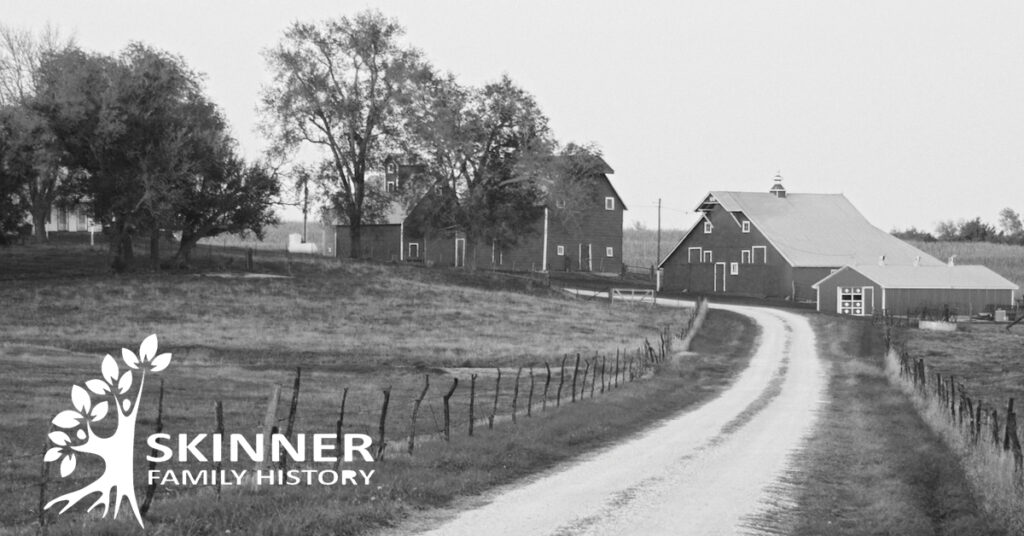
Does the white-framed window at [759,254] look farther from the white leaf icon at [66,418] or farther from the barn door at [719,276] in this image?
the white leaf icon at [66,418]

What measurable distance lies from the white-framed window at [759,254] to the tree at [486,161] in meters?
20.8

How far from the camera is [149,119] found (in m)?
69.0

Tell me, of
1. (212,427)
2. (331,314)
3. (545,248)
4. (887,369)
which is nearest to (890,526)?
(212,427)

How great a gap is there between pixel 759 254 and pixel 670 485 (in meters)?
78.7

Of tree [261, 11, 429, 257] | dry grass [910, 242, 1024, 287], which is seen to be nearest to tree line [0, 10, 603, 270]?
tree [261, 11, 429, 257]

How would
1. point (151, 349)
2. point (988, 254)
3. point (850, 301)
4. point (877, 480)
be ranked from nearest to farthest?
point (877, 480) < point (151, 349) < point (850, 301) < point (988, 254)

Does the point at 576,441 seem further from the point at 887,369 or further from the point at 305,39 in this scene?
the point at 305,39

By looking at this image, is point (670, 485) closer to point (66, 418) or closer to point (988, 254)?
point (66, 418)

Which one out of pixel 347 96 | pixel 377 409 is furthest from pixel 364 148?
pixel 377 409

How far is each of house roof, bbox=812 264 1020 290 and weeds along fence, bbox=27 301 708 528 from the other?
42.6 m

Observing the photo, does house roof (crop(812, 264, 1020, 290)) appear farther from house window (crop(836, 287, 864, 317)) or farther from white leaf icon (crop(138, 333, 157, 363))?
white leaf icon (crop(138, 333, 157, 363))

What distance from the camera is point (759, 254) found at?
3762 inches

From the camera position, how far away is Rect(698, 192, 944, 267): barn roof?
310ft

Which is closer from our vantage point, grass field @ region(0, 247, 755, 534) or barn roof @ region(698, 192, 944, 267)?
grass field @ region(0, 247, 755, 534)
